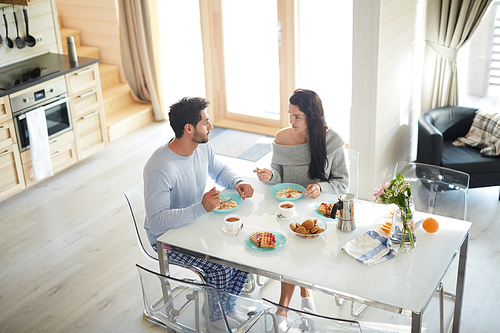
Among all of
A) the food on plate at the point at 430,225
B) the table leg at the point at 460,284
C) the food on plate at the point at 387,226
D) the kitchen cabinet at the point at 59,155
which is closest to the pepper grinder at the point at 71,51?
the kitchen cabinet at the point at 59,155

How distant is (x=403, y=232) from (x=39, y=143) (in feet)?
11.0

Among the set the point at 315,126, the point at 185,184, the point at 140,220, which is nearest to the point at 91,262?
the point at 140,220

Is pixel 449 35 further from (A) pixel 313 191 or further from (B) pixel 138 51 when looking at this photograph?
(B) pixel 138 51

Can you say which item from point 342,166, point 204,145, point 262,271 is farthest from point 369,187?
point 262,271

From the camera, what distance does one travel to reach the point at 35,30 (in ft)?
16.4

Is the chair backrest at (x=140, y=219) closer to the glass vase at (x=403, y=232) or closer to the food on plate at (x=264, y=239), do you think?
the food on plate at (x=264, y=239)

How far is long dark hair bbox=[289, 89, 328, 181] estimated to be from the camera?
3.03 metres

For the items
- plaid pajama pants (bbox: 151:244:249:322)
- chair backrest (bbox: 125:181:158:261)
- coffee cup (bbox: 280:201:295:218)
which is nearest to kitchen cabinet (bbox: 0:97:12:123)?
chair backrest (bbox: 125:181:158:261)

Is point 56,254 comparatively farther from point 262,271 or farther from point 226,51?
point 226,51

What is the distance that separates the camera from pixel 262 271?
2328 mm

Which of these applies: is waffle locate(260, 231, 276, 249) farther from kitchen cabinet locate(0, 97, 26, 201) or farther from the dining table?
kitchen cabinet locate(0, 97, 26, 201)

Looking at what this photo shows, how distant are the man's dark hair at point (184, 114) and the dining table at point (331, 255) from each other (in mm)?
494

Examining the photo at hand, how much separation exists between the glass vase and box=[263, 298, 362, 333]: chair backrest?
0.56 metres

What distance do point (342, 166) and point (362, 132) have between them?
1.06m
